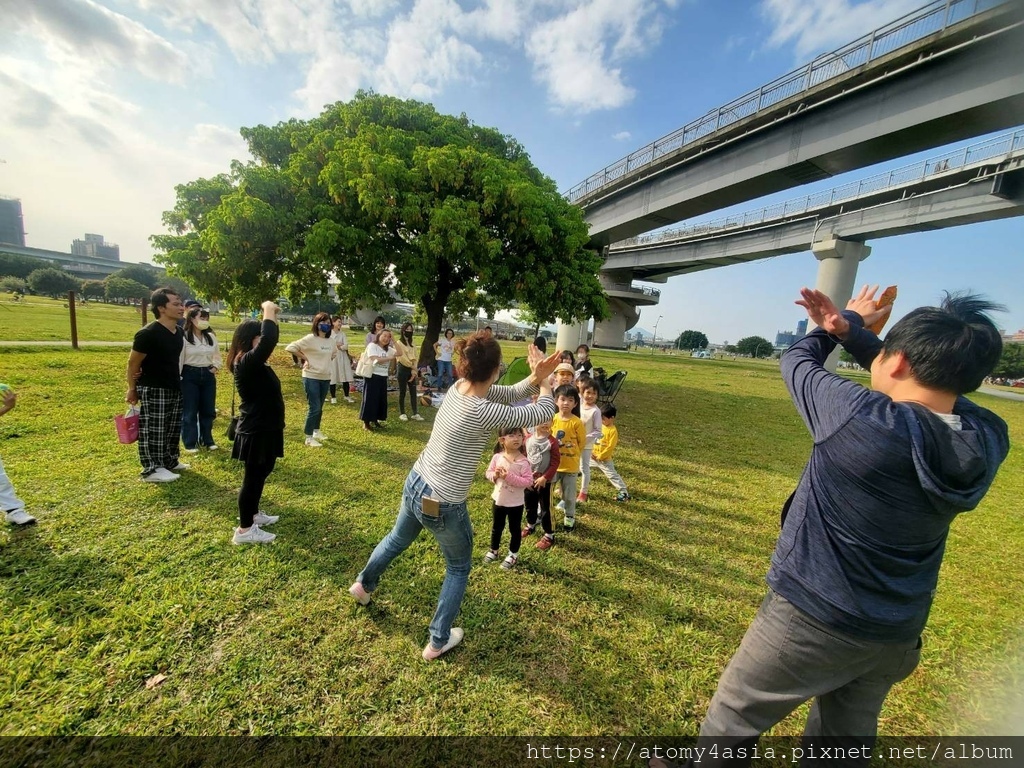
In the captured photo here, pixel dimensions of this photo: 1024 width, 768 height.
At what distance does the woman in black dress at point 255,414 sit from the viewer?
3.24 meters

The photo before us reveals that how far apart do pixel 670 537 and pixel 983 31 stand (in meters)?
12.5

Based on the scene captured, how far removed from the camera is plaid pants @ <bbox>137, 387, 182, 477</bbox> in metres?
4.24

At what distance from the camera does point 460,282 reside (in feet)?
38.5

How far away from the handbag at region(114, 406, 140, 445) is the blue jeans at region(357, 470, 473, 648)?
11.9 ft

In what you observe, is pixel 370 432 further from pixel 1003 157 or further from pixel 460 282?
pixel 1003 157

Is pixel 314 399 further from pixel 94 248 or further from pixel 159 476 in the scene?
pixel 94 248

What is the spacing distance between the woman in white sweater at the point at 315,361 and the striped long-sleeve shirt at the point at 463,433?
430 cm

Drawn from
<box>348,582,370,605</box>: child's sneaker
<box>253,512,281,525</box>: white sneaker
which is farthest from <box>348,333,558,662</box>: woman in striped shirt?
<box>253,512,281,525</box>: white sneaker

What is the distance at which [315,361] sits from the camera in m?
5.87

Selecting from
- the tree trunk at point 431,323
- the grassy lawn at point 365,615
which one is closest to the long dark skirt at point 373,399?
the grassy lawn at point 365,615

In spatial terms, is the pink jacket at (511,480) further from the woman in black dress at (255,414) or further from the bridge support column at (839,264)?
the bridge support column at (839,264)

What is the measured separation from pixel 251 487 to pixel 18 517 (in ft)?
6.52

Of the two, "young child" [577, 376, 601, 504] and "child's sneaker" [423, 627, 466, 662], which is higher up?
"young child" [577, 376, 601, 504]

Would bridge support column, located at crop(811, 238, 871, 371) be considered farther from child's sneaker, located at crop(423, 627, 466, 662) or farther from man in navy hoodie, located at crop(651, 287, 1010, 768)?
child's sneaker, located at crop(423, 627, 466, 662)
